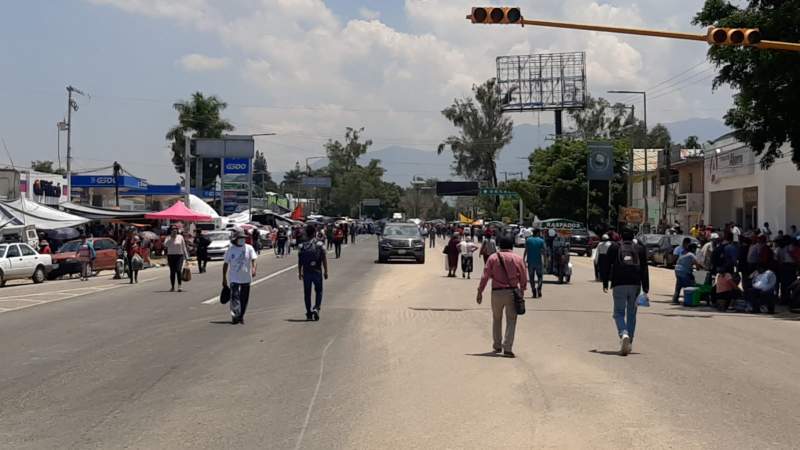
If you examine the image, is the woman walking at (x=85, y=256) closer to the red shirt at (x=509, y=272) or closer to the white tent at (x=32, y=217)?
the white tent at (x=32, y=217)

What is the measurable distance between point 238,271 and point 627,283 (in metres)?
7.02

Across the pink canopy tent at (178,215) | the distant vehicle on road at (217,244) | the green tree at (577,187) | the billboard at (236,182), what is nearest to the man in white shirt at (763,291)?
the distant vehicle on road at (217,244)

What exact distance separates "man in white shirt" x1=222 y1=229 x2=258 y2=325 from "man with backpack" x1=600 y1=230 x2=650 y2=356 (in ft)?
21.7

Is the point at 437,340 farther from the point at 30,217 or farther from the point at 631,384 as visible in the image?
the point at 30,217

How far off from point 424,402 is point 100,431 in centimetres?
313

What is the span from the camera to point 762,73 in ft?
72.4

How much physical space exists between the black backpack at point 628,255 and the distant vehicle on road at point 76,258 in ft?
79.0

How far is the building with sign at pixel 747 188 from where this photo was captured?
44.9 meters

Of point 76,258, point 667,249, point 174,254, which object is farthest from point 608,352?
point 667,249

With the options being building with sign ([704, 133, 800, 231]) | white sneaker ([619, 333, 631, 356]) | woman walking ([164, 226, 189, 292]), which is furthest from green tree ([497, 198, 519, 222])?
white sneaker ([619, 333, 631, 356])

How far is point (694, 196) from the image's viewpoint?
57.3 metres

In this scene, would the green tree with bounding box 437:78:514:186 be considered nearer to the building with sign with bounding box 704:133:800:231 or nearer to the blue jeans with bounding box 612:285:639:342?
the building with sign with bounding box 704:133:800:231

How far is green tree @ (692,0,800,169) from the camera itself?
21609 mm

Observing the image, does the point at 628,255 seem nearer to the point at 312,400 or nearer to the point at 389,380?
the point at 389,380
